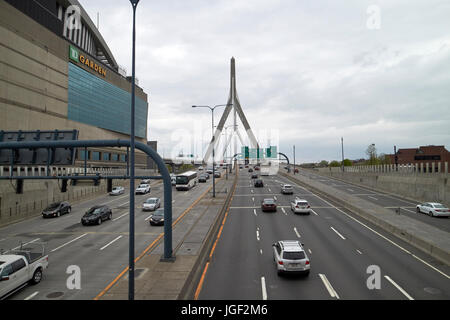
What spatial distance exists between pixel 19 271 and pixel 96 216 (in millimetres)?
14827

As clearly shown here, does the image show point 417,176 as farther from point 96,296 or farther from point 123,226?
point 96,296

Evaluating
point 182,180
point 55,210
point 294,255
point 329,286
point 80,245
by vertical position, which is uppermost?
point 182,180

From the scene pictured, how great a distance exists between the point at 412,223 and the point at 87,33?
8604cm

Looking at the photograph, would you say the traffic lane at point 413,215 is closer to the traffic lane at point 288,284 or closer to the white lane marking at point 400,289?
the white lane marking at point 400,289

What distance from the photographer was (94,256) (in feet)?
57.2

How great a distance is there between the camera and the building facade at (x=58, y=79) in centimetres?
4141

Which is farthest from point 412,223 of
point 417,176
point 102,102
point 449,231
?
point 102,102

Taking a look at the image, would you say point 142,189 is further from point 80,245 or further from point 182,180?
point 80,245

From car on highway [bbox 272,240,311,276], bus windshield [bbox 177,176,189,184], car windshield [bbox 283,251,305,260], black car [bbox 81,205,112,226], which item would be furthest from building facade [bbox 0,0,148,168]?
car windshield [bbox 283,251,305,260]

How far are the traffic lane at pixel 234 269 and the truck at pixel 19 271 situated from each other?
7.85 meters

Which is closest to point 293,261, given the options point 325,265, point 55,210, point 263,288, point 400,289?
point 263,288

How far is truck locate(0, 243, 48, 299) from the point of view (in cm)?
1141

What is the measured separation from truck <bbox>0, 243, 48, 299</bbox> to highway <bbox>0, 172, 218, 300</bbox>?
41 centimetres

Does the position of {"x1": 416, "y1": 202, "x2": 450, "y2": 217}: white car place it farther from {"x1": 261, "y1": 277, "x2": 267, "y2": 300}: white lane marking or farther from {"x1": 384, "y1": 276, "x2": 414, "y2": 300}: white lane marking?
{"x1": 261, "y1": 277, "x2": 267, "y2": 300}: white lane marking
